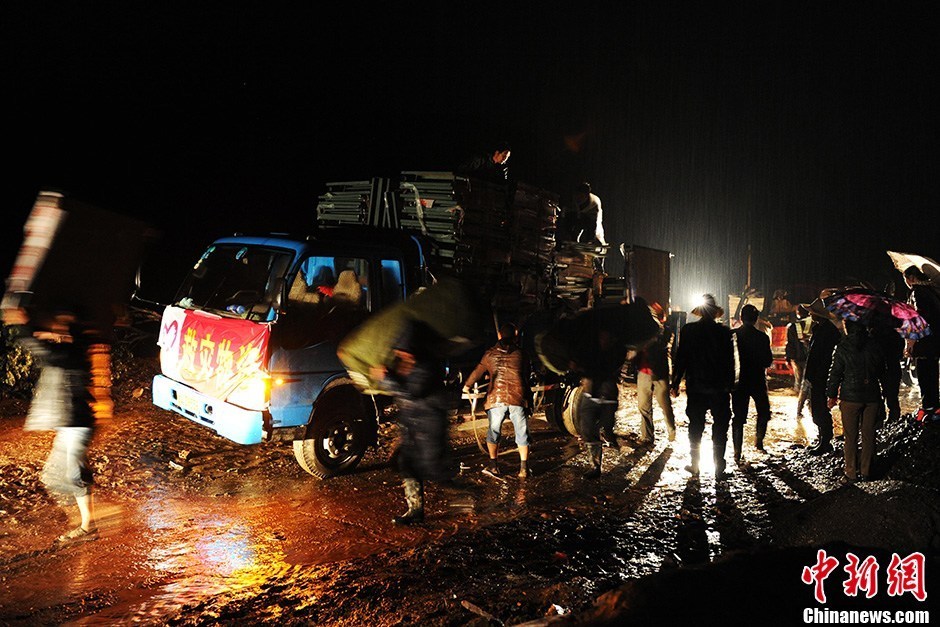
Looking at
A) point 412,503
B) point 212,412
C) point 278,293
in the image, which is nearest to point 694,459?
point 412,503

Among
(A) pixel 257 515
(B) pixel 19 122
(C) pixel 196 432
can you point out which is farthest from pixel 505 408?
(B) pixel 19 122

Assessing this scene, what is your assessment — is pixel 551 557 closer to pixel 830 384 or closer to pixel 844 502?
pixel 844 502

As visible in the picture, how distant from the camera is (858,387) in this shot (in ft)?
20.1

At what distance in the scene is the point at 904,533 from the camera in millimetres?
4688

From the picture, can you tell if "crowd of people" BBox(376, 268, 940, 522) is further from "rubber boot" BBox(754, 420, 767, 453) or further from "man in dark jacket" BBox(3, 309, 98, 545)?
"man in dark jacket" BBox(3, 309, 98, 545)

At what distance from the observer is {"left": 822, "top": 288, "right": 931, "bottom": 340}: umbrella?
620 cm

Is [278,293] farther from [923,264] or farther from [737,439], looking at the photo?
[923,264]

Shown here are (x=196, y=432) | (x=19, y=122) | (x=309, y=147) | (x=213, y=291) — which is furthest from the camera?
(x=309, y=147)

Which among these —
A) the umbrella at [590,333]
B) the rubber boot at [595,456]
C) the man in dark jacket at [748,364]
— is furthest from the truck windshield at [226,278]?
the man in dark jacket at [748,364]

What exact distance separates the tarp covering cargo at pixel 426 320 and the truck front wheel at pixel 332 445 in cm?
127

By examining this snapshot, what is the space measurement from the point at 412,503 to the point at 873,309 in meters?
5.05

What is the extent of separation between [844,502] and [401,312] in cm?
418

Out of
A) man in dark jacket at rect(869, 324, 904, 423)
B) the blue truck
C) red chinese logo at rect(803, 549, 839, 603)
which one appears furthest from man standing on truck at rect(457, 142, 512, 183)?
red chinese logo at rect(803, 549, 839, 603)

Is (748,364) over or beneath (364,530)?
over
